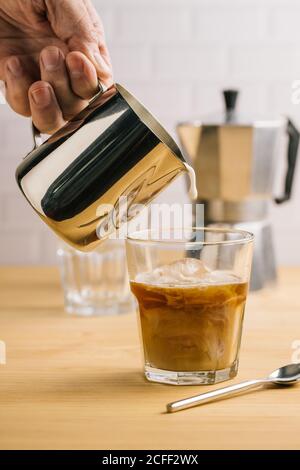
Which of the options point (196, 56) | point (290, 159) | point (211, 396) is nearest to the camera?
point (211, 396)

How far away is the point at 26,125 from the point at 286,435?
132 cm

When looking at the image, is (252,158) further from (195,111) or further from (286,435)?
(286,435)

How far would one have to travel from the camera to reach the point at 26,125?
6.16 ft

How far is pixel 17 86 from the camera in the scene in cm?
113

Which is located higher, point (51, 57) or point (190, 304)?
point (51, 57)

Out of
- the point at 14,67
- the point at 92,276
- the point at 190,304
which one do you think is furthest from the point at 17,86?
the point at 190,304

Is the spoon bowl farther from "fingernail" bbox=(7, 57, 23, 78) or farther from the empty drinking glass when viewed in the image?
"fingernail" bbox=(7, 57, 23, 78)

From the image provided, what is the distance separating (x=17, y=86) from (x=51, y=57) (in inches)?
4.7

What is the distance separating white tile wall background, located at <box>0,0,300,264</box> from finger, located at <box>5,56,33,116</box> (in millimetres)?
737

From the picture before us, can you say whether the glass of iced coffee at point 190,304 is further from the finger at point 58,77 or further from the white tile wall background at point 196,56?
the white tile wall background at point 196,56

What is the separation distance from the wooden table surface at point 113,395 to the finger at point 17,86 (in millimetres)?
304

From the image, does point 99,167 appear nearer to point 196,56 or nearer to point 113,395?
point 113,395

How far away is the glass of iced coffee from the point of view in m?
0.83

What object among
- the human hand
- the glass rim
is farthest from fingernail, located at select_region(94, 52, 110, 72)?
the glass rim
